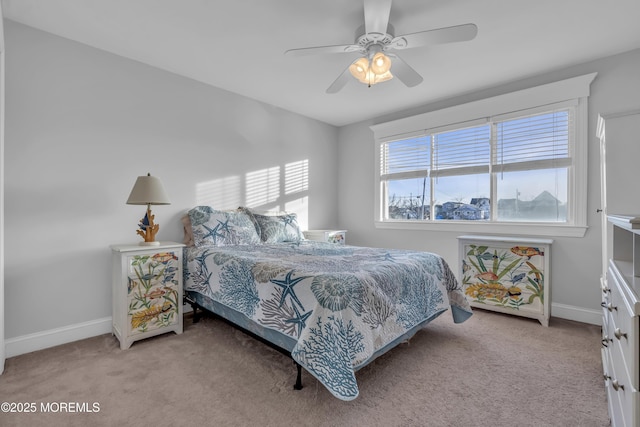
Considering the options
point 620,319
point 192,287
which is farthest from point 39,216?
point 620,319

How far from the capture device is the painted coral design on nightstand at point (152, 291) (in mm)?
2322

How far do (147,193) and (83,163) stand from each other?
2.07 ft

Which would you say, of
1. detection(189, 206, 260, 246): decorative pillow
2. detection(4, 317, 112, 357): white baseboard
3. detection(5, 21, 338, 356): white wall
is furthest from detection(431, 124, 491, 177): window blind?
detection(4, 317, 112, 357): white baseboard

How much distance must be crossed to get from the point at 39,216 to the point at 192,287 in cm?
125

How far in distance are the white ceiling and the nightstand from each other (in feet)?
5.57

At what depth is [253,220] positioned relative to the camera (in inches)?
134

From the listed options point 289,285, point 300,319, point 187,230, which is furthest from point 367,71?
point 187,230

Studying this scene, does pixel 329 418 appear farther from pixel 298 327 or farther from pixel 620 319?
pixel 620 319

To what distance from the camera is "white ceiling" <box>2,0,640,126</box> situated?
2.04 m

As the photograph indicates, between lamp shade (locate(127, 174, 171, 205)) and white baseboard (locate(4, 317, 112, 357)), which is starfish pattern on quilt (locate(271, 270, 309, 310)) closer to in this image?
lamp shade (locate(127, 174, 171, 205))

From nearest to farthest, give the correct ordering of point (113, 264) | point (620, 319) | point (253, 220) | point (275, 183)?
point (620, 319), point (113, 264), point (253, 220), point (275, 183)

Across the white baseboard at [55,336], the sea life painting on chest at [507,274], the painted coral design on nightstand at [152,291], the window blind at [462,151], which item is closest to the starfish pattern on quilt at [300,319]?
the painted coral design on nightstand at [152,291]

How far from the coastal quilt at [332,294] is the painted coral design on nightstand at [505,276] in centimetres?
68

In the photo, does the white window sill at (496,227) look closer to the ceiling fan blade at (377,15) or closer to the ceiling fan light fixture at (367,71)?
the ceiling fan light fixture at (367,71)
